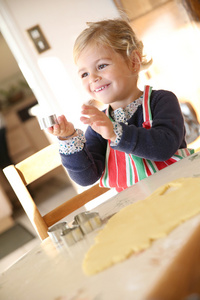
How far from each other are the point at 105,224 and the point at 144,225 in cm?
13

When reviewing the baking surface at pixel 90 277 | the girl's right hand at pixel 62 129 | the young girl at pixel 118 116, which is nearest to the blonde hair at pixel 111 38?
the young girl at pixel 118 116

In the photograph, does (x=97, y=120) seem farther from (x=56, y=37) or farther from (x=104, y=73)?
(x=56, y=37)

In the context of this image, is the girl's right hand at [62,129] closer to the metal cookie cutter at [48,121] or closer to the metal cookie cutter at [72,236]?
the metal cookie cutter at [48,121]

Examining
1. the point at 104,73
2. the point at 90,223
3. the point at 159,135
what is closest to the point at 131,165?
the point at 159,135

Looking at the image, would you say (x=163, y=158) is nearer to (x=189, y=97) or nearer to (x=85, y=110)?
(x=85, y=110)

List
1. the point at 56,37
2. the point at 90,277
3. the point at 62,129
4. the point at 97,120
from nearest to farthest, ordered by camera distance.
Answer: the point at 90,277 < the point at 97,120 < the point at 62,129 < the point at 56,37

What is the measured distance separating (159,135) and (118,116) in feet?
0.76

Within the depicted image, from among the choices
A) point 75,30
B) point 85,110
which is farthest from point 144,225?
point 75,30

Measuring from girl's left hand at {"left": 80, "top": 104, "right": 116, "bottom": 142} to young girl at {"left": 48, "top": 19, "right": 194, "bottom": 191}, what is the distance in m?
0.08

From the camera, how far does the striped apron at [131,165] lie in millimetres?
1095

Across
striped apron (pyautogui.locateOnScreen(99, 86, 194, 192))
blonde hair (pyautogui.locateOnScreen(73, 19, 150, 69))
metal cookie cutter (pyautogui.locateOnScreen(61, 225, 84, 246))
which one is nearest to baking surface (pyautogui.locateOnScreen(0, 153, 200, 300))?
metal cookie cutter (pyautogui.locateOnScreen(61, 225, 84, 246))

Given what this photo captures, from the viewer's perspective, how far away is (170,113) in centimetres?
106

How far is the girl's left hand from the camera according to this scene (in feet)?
2.90

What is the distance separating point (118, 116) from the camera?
1.18 metres
